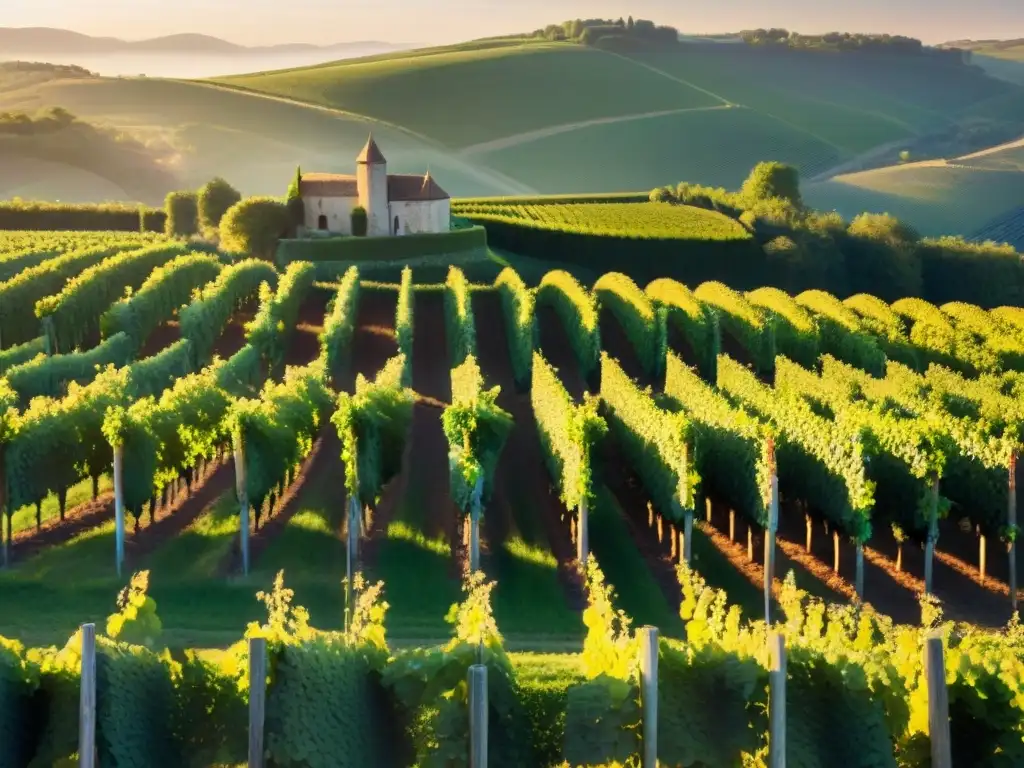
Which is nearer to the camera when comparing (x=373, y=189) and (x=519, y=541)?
(x=519, y=541)

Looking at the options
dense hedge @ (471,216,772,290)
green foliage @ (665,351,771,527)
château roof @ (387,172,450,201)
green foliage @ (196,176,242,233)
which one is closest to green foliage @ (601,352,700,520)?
green foliage @ (665,351,771,527)

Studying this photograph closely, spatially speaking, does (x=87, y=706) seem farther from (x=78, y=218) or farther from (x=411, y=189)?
(x=78, y=218)

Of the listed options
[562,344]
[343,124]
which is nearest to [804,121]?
[343,124]

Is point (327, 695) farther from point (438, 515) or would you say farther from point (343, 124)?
point (343, 124)

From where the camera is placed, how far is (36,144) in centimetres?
12056

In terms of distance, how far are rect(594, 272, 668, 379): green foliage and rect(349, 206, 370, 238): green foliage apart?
1855cm

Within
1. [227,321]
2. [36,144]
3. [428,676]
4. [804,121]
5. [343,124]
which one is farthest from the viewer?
[804,121]

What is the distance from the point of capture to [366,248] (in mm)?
62781

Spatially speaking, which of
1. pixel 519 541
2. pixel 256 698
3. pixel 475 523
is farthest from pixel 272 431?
pixel 256 698

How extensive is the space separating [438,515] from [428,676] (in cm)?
1504

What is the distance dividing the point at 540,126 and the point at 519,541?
137796mm

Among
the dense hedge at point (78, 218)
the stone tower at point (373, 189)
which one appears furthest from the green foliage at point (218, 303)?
the dense hedge at point (78, 218)

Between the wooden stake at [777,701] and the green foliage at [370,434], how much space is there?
12824 mm

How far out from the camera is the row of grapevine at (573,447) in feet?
74.3
